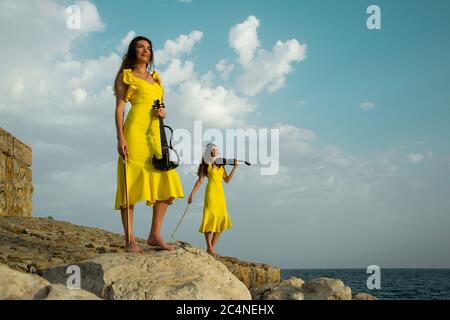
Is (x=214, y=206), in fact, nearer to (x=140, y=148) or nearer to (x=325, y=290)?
(x=325, y=290)

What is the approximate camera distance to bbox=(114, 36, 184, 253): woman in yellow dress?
5.39m

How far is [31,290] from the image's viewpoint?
10.6ft

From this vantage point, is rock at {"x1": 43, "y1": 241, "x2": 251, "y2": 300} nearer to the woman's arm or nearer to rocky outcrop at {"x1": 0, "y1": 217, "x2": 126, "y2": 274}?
the woman's arm

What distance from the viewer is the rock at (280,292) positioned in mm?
7258

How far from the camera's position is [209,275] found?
4898mm

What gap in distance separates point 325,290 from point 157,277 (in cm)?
374

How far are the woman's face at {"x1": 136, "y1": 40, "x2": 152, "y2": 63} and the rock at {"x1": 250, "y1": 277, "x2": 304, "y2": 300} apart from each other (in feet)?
13.8

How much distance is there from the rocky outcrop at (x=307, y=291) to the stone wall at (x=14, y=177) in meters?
9.36

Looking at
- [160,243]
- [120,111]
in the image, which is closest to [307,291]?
[160,243]

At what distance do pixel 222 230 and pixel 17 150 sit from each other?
816 cm

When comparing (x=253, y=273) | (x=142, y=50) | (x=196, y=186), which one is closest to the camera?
(x=142, y=50)

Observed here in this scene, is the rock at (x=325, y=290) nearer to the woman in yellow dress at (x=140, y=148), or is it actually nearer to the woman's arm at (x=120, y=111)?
the woman in yellow dress at (x=140, y=148)
